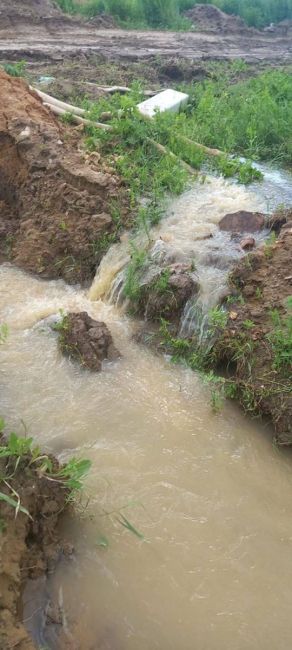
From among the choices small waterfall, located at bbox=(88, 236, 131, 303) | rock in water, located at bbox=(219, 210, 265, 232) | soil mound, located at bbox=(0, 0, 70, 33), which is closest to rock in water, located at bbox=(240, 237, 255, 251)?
rock in water, located at bbox=(219, 210, 265, 232)

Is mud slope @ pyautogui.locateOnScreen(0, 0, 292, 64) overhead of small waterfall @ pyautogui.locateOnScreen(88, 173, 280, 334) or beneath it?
overhead

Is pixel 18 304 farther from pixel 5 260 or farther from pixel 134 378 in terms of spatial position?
pixel 134 378

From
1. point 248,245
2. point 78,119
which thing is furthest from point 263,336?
point 78,119

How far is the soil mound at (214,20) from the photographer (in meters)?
15.8

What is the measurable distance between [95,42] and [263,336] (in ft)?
34.0

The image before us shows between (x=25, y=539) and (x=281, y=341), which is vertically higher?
(x=281, y=341)

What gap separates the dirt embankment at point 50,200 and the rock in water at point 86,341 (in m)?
1.10

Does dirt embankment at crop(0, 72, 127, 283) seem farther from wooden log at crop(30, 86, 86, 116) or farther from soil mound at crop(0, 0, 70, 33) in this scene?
soil mound at crop(0, 0, 70, 33)

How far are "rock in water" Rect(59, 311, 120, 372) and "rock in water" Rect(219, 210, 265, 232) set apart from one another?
6.32 ft

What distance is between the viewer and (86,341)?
509 cm

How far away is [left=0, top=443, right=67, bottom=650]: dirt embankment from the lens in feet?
9.66

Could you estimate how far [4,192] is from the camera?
6.94 metres

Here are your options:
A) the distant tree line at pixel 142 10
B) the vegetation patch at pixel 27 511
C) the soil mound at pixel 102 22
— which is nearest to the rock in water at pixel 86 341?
the vegetation patch at pixel 27 511

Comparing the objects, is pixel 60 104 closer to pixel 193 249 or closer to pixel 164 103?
A: pixel 164 103
